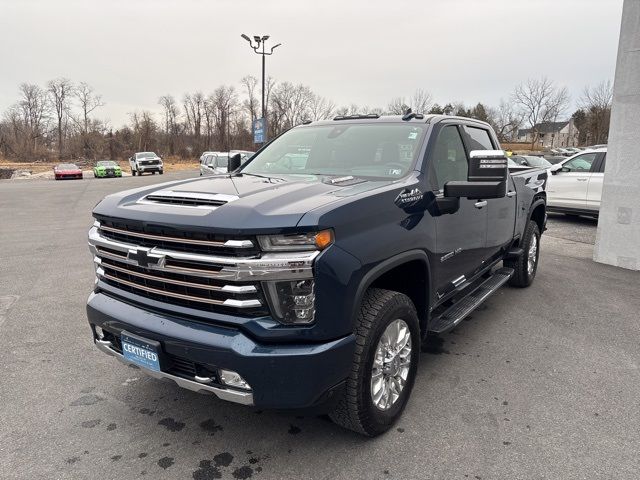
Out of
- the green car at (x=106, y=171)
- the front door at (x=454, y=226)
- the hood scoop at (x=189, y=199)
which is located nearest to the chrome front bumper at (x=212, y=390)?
the hood scoop at (x=189, y=199)

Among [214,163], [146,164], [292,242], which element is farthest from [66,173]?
[292,242]

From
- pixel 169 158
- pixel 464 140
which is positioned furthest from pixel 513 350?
pixel 169 158

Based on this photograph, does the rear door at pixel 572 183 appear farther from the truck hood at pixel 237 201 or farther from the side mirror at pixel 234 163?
the truck hood at pixel 237 201

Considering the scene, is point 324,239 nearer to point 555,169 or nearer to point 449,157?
point 449,157

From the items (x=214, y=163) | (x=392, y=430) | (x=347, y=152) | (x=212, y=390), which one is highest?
(x=347, y=152)

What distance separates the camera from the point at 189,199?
268cm

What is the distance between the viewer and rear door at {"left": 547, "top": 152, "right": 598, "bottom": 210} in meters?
11.0

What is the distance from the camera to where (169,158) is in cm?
6900

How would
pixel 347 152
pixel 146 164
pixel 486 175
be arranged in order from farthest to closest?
1. pixel 146 164
2. pixel 347 152
3. pixel 486 175

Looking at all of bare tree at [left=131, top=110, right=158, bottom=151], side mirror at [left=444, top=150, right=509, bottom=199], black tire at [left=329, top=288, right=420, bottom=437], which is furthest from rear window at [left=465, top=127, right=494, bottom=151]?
bare tree at [left=131, top=110, right=158, bottom=151]

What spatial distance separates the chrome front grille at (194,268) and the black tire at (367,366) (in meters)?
0.55

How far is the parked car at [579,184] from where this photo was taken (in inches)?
425

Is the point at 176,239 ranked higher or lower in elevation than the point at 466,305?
higher

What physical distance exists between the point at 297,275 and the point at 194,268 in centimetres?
58
